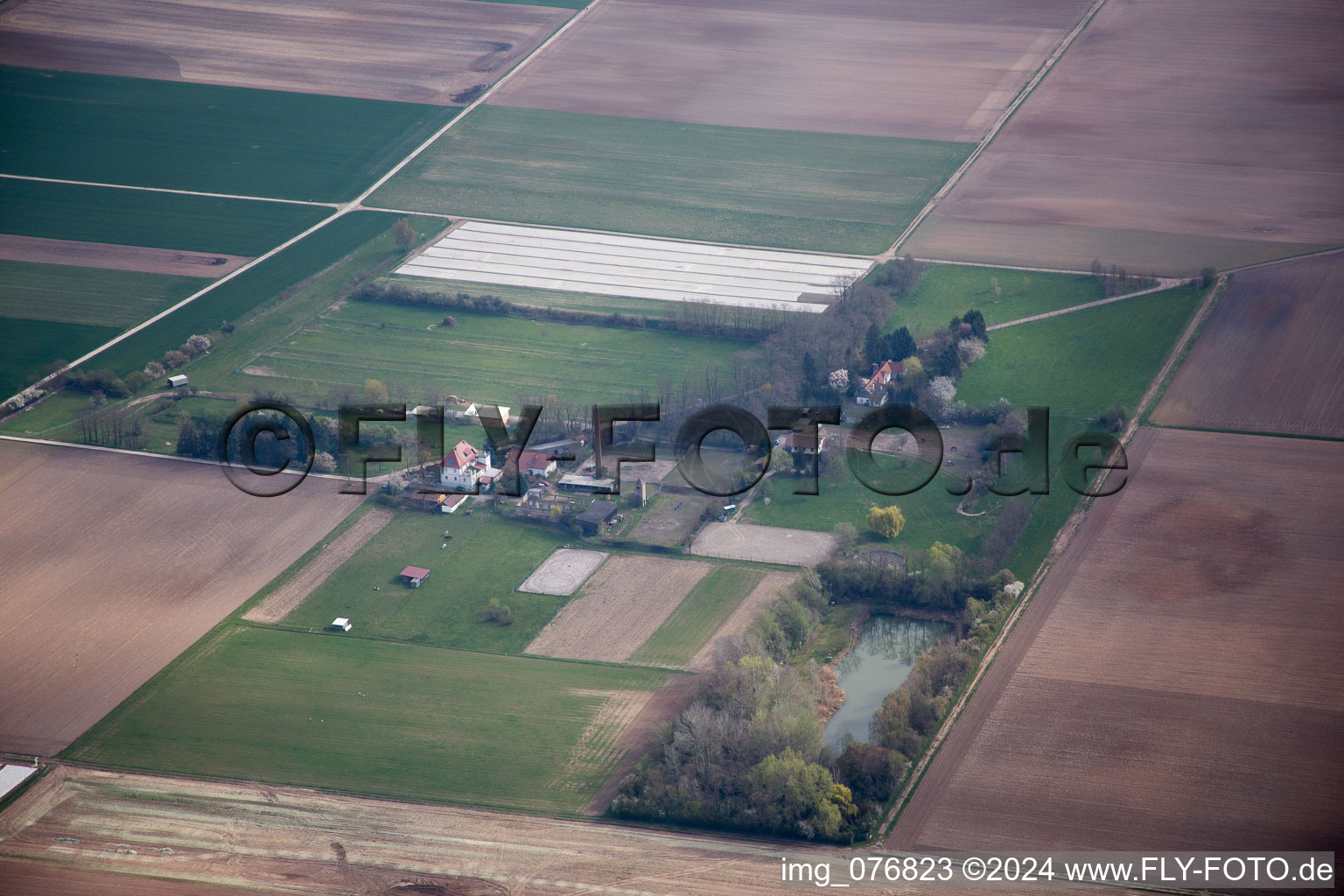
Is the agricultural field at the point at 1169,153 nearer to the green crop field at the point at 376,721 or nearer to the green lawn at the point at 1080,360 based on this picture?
the green lawn at the point at 1080,360

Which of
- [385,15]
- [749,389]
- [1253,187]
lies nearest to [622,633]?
[749,389]

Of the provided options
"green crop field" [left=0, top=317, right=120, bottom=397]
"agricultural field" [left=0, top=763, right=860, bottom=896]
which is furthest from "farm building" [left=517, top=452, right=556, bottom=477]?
"green crop field" [left=0, top=317, right=120, bottom=397]

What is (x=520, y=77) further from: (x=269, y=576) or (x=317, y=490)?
(x=269, y=576)

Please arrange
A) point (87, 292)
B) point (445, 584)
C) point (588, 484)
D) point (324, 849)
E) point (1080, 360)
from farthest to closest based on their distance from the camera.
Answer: point (87, 292), point (1080, 360), point (588, 484), point (445, 584), point (324, 849)

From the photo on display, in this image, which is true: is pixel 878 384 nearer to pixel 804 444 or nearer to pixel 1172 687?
pixel 804 444

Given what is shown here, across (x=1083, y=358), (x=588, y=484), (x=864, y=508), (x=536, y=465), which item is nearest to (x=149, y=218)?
(x=536, y=465)
